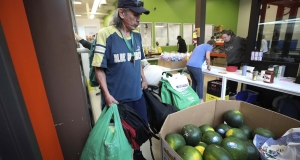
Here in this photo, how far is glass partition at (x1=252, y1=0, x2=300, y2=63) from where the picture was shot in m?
2.19

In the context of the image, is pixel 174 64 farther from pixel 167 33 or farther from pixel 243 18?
pixel 243 18

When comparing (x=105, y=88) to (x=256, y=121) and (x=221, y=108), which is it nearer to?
(x=221, y=108)

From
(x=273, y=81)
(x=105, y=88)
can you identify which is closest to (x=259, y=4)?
(x=273, y=81)

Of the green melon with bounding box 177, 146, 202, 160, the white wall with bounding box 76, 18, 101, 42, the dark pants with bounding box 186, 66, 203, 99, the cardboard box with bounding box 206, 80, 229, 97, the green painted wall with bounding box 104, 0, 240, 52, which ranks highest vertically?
the green painted wall with bounding box 104, 0, 240, 52

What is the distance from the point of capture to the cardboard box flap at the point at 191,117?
0.88 metres

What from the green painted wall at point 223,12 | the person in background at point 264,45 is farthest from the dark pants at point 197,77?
the green painted wall at point 223,12

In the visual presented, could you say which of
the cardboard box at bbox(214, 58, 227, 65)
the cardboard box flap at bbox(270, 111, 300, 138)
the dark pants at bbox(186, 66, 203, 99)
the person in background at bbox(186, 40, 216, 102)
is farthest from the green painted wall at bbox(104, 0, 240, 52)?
the cardboard box flap at bbox(270, 111, 300, 138)

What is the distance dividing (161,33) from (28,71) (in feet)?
21.1

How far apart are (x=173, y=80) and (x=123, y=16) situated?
2.28ft

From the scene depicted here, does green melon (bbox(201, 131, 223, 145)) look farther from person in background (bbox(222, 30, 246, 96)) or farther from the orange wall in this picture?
person in background (bbox(222, 30, 246, 96))

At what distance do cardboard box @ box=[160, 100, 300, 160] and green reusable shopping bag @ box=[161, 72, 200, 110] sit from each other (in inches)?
10.9

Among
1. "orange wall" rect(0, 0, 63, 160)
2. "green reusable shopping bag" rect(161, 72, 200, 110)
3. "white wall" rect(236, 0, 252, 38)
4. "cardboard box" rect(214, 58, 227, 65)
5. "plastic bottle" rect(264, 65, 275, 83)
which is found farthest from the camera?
"white wall" rect(236, 0, 252, 38)

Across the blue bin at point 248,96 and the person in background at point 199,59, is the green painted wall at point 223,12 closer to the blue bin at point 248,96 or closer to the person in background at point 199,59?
the person in background at point 199,59

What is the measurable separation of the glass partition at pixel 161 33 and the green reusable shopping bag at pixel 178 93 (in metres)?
5.50
